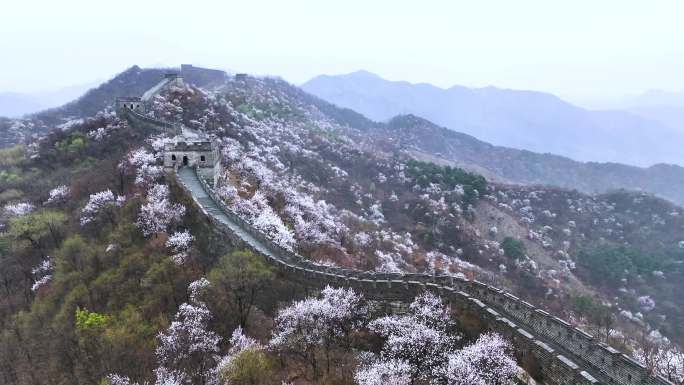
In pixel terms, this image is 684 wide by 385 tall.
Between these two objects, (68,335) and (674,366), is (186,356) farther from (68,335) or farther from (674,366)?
(674,366)

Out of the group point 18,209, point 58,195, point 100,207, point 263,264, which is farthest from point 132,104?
point 263,264

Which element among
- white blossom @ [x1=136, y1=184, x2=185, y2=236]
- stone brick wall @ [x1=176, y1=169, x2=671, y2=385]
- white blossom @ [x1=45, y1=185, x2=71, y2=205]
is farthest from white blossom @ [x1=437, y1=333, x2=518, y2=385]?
white blossom @ [x1=45, y1=185, x2=71, y2=205]

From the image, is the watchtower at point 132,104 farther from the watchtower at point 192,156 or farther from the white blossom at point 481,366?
the white blossom at point 481,366

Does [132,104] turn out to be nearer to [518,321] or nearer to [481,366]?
[518,321]

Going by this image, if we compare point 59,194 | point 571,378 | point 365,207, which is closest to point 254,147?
point 365,207

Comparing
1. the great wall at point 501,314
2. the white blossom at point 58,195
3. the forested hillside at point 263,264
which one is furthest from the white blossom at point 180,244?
the white blossom at point 58,195

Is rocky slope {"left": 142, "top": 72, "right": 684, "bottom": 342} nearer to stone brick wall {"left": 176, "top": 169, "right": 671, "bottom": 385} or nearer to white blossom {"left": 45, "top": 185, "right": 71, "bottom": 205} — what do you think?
stone brick wall {"left": 176, "top": 169, "right": 671, "bottom": 385}

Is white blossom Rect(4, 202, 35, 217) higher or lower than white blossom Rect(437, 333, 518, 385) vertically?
lower

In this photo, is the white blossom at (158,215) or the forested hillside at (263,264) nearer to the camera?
the forested hillside at (263,264)
